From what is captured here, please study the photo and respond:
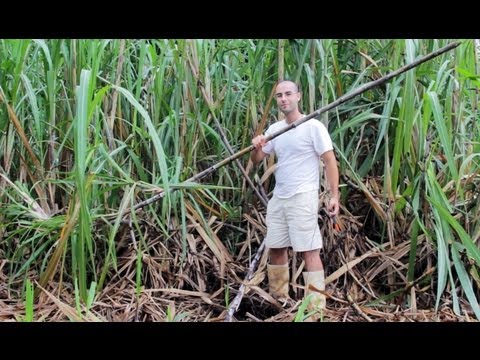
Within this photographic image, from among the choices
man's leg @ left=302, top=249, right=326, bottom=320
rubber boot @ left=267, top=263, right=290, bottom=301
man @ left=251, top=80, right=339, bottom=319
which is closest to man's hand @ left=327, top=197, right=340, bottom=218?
man @ left=251, top=80, right=339, bottom=319

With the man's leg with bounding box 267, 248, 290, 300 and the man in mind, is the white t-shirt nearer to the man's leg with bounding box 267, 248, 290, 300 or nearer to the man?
the man

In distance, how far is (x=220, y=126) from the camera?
2.04 meters

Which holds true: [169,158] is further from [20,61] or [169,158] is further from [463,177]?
[463,177]

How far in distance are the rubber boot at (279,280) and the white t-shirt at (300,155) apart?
0.22 meters

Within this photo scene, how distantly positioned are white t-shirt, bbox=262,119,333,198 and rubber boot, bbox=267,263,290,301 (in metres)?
0.22

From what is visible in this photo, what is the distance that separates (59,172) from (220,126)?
1.70ft

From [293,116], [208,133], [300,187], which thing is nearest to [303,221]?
[300,187]

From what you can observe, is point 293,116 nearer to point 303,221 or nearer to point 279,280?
point 303,221

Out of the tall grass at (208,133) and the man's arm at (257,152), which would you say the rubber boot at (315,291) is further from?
the man's arm at (257,152)

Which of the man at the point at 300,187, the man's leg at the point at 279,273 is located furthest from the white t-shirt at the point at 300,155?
the man's leg at the point at 279,273

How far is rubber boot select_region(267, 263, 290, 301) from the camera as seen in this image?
6.18ft

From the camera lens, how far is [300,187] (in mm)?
1815

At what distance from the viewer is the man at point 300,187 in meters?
1.78

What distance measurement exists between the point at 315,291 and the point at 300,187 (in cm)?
29
